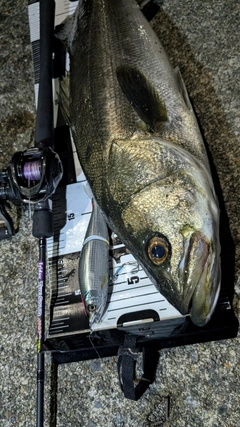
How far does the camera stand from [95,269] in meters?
1.87

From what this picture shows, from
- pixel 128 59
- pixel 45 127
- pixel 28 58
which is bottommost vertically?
pixel 45 127

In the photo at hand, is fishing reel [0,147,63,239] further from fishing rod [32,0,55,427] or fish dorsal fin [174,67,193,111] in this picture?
fish dorsal fin [174,67,193,111]

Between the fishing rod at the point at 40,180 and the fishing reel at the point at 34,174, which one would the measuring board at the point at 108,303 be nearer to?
the fishing rod at the point at 40,180

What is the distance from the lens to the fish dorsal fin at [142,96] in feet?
5.51

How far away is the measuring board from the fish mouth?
1.17 feet

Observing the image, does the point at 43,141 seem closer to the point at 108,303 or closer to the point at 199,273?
the point at 108,303

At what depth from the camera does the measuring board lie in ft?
5.83

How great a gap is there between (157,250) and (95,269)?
502 millimetres

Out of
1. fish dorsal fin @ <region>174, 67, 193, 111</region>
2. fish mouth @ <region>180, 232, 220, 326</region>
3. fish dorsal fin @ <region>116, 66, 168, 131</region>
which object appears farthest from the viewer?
fish dorsal fin @ <region>174, 67, 193, 111</region>

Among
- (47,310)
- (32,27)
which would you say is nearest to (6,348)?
(47,310)

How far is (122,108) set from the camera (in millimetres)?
1727

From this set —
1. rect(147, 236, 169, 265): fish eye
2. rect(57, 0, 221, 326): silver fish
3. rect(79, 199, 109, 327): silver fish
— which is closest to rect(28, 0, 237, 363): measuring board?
rect(79, 199, 109, 327): silver fish

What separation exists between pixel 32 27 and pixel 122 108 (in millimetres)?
1409

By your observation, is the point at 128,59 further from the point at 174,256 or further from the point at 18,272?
the point at 18,272
